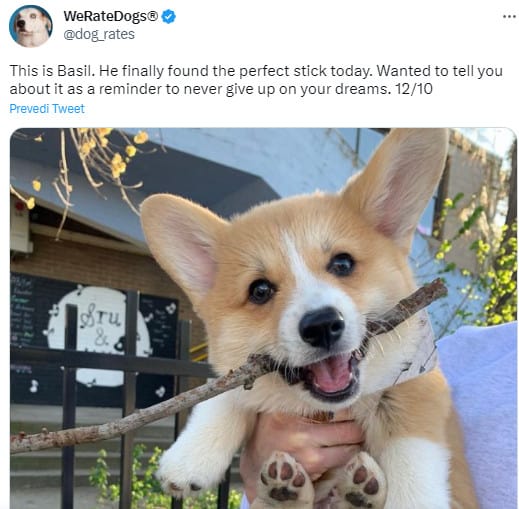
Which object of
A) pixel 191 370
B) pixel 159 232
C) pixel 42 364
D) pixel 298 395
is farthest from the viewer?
pixel 191 370

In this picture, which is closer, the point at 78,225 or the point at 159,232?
the point at 159,232

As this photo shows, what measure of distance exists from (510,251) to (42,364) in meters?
2.10

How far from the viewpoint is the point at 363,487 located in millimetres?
921

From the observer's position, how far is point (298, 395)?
1.00 meters

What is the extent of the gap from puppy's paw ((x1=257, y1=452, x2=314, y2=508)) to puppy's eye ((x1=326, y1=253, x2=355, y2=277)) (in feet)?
1.12

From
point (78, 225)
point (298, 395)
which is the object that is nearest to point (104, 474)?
point (298, 395)

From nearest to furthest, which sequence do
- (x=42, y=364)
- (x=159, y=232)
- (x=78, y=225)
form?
(x=159, y=232), (x=42, y=364), (x=78, y=225)

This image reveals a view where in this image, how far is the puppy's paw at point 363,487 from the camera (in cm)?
92

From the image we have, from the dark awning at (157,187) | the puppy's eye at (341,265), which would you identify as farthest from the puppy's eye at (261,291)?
the dark awning at (157,187)
